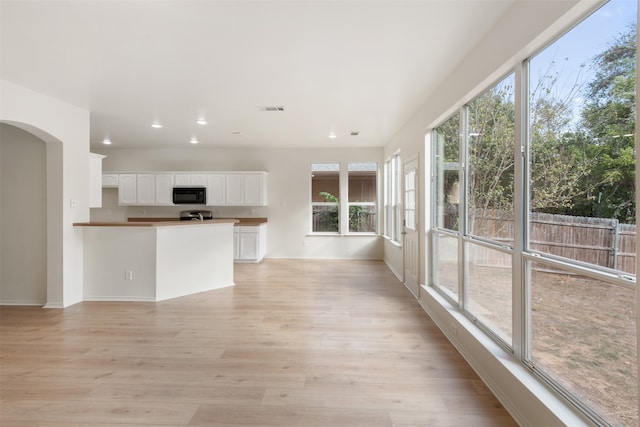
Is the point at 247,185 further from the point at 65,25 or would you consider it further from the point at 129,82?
the point at 65,25

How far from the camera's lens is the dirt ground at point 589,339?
53.3 inches

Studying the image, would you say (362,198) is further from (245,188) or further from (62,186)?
(62,186)

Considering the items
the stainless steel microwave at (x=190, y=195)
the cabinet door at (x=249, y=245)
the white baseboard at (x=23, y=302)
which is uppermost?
the stainless steel microwave at (x=190, y=195)

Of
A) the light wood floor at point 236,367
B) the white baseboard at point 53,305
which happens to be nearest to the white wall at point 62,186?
the white baseboard at point 53,305

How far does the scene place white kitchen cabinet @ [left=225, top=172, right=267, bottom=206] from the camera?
693 cm

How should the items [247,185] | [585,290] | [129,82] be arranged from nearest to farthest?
[585,290]
[129,82]
[247,185]

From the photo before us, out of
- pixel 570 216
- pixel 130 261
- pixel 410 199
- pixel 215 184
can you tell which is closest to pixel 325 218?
pixel 215 184

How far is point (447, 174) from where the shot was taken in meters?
3.55

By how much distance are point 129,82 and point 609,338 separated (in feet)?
14.2

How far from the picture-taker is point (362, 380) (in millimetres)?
2318

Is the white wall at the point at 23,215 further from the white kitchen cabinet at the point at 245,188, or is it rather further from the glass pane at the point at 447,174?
the glass pane at the point at 447,174

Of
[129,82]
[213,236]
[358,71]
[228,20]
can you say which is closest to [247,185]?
[213,236]

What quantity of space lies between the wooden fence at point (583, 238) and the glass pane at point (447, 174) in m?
1.00

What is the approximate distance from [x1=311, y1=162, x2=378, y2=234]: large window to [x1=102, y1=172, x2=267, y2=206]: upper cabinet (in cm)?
138
